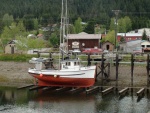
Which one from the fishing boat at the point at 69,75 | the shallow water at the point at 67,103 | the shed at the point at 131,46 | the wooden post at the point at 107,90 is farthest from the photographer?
the shed at the point at 131,46

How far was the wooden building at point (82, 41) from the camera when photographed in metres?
75.8

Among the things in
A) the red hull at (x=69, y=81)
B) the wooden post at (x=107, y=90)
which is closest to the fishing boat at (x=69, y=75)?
the red hull at (x=69, y=81)

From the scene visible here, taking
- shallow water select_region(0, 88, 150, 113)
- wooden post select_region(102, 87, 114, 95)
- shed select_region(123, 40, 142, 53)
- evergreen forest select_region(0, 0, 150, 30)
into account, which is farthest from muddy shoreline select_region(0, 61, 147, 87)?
evergreen forest select_region(0, 0, 150, 30)

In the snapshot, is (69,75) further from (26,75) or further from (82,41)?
(82,41)

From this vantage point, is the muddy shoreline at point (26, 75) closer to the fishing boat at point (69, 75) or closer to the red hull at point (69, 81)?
the red hull at point (69, 81)

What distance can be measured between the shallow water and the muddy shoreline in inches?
185

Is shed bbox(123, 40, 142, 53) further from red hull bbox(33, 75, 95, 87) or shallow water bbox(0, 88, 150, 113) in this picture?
shallow water bbox(0, 88, 150, 113)

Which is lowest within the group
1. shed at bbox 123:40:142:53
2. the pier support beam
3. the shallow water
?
the shallow water

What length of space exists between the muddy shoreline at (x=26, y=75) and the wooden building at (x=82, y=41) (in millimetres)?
20473

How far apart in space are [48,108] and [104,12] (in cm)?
14762

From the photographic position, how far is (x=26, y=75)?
52.9 m

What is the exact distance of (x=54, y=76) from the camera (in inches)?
1864

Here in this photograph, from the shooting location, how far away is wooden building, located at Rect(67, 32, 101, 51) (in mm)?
75750

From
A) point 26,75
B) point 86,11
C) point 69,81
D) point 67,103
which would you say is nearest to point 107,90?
point 69,81
